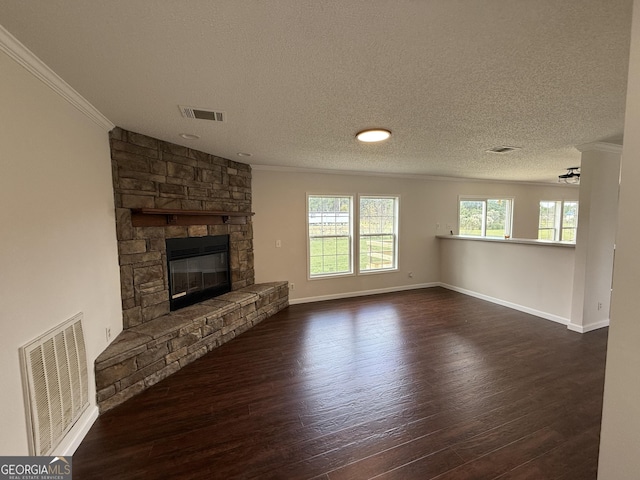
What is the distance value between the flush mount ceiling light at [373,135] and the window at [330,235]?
2137 millimetres

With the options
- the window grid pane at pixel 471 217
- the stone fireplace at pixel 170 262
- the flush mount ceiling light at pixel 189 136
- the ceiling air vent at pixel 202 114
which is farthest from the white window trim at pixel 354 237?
the ceiling air vent at pixel 202 114

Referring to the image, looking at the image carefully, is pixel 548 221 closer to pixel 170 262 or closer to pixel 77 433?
pixel 170 262

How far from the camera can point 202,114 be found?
7.66ft

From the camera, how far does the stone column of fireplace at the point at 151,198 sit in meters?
2.72

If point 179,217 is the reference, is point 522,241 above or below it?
below

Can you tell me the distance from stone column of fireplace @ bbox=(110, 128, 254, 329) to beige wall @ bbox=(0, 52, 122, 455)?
0.32 meters

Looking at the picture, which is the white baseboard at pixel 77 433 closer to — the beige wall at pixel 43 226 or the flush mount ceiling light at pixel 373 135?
the beige wall at pixel 43 226

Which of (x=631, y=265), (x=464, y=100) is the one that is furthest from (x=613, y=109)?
(x=631, y=265)

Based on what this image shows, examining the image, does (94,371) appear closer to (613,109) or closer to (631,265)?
(631,265)

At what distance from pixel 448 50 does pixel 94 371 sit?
10.7 ft

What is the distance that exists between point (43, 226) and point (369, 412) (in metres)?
2.56

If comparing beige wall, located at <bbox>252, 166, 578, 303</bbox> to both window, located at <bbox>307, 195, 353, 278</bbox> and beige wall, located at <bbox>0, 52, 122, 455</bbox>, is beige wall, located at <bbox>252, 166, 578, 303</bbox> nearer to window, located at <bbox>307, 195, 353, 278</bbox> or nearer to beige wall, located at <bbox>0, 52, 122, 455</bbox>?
window, located at <bbox>307, 195, 353, 278</bbox>

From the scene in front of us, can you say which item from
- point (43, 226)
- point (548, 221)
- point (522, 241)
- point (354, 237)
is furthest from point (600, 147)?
point (43, 226)

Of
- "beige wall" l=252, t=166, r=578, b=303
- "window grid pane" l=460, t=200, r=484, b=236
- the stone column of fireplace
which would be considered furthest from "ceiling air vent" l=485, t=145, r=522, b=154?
the stone column of fireplace
